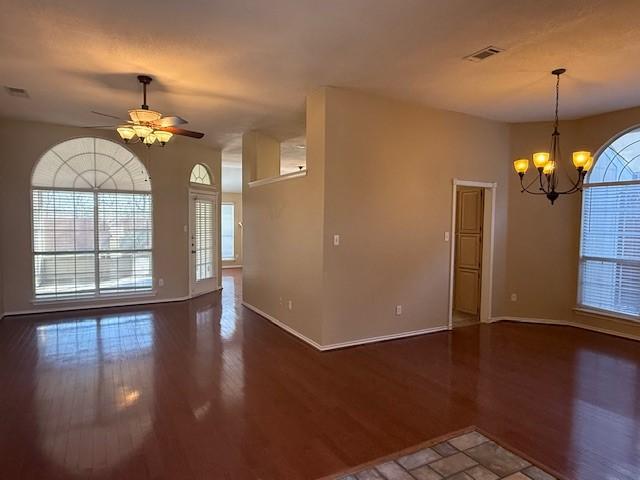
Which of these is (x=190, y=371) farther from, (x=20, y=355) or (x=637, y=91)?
(x=637, y=91)

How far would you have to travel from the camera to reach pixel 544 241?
5641 millimetres

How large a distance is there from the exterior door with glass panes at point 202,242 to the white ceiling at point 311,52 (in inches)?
108

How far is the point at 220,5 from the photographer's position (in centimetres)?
257

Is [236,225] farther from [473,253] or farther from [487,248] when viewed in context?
[487,248]

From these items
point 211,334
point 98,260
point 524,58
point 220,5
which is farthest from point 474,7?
point 98,260

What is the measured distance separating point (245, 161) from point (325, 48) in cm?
358

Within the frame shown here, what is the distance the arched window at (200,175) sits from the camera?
7328mm

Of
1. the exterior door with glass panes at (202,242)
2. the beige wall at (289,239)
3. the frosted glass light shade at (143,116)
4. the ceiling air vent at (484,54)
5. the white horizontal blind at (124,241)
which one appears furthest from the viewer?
the exterior door with glass panes at (202,242)

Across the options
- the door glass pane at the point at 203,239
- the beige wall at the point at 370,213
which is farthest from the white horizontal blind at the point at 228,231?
the beige wall at the point at 370,213

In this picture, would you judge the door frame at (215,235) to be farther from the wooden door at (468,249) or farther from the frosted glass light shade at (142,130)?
the wooden door at (468,249)

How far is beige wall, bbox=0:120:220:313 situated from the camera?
18.5ft

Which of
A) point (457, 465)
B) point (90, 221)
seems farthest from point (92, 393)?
point (90, 221)

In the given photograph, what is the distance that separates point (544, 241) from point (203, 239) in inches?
237

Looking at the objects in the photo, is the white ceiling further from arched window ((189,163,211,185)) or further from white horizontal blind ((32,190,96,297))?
arched window ((189,163,211,185))
